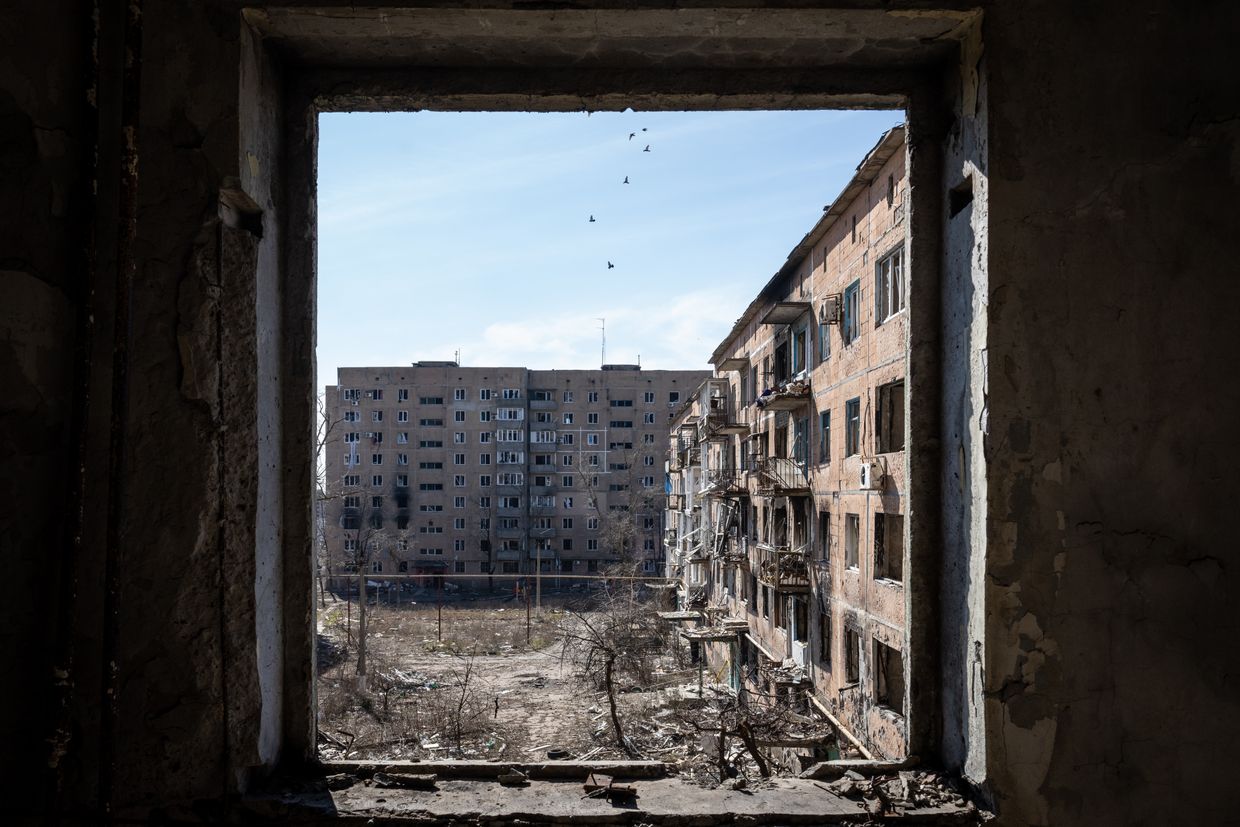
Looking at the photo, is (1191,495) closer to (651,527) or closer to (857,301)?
(857,301)

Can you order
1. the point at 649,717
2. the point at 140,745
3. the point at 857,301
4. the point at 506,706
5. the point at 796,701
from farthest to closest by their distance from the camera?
1. the point at 506,706
2. the point at 649,717
3. the point at 796,701
4. the point at 857,301
5. the point at 140,745

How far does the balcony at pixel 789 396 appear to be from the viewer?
18719 mm

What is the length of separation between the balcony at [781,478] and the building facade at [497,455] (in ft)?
101

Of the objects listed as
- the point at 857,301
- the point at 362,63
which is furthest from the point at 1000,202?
the point at 857,301

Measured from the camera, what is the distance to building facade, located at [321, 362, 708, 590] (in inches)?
2037

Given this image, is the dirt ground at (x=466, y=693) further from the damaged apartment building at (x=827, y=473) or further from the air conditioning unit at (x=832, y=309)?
the air conditioning unit at (x=832, y=309)

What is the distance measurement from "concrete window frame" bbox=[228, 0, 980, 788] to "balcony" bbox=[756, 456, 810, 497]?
1649 cm

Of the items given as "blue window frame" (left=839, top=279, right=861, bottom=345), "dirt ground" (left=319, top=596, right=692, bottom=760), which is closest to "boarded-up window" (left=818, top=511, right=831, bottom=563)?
"blue window frame" (left=839, top=279, right=861, bottom=345)

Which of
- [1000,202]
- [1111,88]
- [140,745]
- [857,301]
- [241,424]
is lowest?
[140,745]

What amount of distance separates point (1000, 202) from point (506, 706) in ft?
71.8

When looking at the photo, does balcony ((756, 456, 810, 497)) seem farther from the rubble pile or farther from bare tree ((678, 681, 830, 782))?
the rubble pile

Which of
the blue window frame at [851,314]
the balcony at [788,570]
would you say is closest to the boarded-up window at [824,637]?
the balcony at [788,570]

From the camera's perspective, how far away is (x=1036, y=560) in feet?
7.52

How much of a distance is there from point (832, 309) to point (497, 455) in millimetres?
38102
